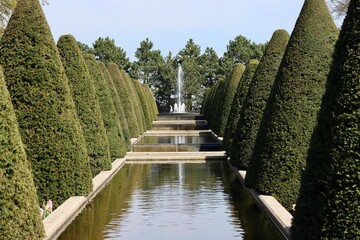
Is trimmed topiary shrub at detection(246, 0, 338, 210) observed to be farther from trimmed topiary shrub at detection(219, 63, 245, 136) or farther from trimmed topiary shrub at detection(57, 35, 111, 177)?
trimmed topiary shrub at detection(219, 63, 245, 136)

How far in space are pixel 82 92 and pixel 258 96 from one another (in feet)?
15.1

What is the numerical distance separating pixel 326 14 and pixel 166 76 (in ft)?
196

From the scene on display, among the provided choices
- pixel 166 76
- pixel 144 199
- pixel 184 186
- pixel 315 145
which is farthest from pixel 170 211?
pixel 166 76

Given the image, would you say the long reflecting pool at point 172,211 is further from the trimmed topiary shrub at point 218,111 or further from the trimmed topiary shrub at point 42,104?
the trimmed topiary shrub at point 218,111

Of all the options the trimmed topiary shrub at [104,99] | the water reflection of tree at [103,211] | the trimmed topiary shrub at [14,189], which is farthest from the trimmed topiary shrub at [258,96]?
the trimmed topiary shrub at [14,189]

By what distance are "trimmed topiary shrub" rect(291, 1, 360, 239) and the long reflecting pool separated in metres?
1.96

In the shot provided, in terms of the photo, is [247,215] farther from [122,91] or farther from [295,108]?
[122,91]

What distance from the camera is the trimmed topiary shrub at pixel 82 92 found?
1420 cm

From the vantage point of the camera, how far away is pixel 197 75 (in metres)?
70.9

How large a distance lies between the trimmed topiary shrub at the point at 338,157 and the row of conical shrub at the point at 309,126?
0.01m

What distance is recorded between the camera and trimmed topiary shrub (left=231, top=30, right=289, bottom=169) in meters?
14.2

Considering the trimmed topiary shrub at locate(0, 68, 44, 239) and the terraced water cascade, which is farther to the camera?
the terraced water cascade

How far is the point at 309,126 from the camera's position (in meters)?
10.6

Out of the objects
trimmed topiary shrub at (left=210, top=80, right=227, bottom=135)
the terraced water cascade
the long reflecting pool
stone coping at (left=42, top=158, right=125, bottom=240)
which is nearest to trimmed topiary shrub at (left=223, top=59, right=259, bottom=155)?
the terraced water cascade
